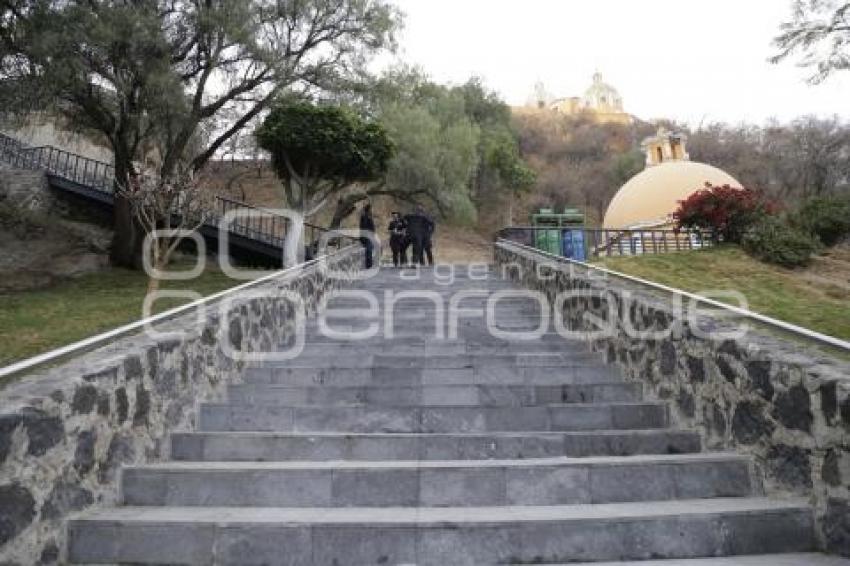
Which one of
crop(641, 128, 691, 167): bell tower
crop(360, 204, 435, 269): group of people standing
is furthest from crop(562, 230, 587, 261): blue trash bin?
crop(641, 128, 691, 167): bell tower

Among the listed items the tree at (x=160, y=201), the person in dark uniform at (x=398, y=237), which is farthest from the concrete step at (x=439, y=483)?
the tree at (x=160, y=201)

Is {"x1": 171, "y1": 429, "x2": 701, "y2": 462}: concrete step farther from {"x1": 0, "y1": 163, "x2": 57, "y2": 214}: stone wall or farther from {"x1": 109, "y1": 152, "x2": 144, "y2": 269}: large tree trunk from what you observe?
{"x1": 0, "y1": 163, "x2": 57, "y2": 214}: stone wall

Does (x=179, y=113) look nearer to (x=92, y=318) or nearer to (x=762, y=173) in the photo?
(x=92, y=318)

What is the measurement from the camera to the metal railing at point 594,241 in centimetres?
1430

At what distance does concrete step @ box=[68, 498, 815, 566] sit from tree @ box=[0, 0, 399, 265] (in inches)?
485

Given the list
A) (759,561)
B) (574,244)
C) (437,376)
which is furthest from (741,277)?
(759,561)

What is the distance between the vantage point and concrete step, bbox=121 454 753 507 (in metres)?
3.43

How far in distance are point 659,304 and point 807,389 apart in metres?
1.81

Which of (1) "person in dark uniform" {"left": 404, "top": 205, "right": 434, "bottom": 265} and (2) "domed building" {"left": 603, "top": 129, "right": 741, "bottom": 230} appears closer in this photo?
(1) "person in dark uniform" {"left": 404, "top": 205, "right": 434, "bottom": 265}

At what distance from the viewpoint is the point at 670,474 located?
11.6 ft

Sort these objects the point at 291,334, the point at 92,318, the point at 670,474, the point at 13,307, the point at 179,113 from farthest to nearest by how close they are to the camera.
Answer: the point at 179,113, the point at 13,307, the point at 92,318, the point at 291,334, the point at 670,474

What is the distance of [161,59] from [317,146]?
387cm

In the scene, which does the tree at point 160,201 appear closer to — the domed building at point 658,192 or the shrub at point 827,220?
the domed building at point 658,192

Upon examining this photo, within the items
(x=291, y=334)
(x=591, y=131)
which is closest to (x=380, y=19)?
(x=291, y=334)
